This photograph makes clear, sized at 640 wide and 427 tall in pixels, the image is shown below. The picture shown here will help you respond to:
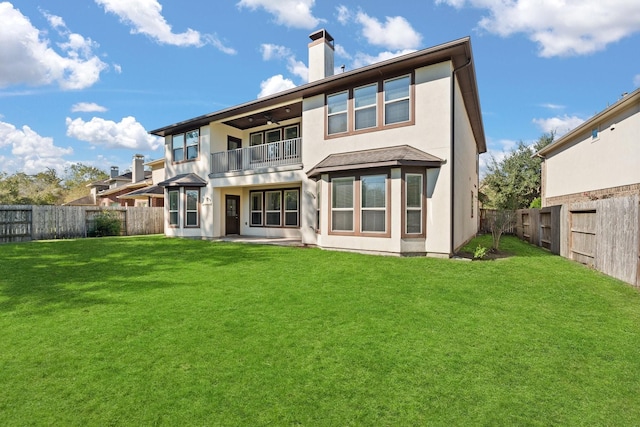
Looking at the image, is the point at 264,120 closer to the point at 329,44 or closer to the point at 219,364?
the point at 329,44

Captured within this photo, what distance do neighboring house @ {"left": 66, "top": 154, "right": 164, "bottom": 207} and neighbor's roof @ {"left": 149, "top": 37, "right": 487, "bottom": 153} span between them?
30.1 ft

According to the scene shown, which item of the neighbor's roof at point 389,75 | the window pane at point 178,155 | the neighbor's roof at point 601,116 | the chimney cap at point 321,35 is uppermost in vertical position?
the chimney cap at point 321,35

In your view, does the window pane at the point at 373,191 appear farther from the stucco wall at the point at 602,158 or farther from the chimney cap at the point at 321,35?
the stucco wall at the point at 602,158

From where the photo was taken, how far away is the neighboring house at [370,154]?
32.2 feet

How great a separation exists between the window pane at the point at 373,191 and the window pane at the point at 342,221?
0.74m

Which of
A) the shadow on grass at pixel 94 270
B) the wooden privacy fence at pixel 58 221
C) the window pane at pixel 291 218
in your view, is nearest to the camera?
the shadow on grass at pixel 94 270

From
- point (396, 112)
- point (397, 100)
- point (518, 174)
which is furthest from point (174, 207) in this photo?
point (518, 174)

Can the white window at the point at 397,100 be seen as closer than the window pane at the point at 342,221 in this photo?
Yes

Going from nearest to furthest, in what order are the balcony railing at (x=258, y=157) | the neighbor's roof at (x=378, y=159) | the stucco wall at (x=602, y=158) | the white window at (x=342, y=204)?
the neighbor's roof at (x=378, y=159) < the white window at (x=342, y=204) < the stucco wall at (x=602, y=158) < the balcony railing at (x=258, y=157)

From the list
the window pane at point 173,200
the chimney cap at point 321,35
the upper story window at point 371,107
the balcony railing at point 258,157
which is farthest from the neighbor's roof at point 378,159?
the window pane at point 173,200

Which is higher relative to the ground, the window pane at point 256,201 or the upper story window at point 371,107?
the upper story window at point 371,107

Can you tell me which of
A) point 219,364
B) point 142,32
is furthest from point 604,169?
point 142,32

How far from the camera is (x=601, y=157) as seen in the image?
46.5 ft

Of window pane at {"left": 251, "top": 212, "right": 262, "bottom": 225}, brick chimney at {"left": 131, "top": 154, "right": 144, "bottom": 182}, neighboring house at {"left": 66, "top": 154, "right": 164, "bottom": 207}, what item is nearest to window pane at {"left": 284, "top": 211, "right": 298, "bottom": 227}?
window pane at {"left": 251, "top": 212, "right": 262, "bottom": 225}
